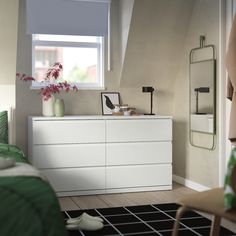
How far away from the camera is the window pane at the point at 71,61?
4758mm

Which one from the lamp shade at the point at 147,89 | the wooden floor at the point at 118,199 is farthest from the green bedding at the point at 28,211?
the lamp shade at the point at 147,89

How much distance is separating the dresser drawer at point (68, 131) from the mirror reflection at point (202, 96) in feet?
3.20

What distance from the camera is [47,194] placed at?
212 cm

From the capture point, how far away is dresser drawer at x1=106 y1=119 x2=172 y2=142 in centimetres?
438

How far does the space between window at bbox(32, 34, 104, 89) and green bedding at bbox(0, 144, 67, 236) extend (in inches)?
106

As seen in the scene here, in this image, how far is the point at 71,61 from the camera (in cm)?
491

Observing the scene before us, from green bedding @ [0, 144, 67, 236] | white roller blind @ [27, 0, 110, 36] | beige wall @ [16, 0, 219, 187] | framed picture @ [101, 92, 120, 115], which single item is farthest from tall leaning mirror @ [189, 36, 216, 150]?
green bedding @ [0, 144, 67, 236]

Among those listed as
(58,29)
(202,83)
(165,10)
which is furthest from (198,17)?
(58,29)

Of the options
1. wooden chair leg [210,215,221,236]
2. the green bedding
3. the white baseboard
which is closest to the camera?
the green bedding

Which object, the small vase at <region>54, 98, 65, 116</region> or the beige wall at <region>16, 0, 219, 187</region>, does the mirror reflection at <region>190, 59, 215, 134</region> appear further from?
the small vase at <region>54, 98, 65, 116</region>

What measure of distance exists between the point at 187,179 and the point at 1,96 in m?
2.17

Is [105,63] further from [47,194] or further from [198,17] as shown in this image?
[47,194]

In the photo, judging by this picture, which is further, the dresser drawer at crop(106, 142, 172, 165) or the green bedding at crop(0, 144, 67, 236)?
the dresser drawer at crop(106, 142, 172, 165)

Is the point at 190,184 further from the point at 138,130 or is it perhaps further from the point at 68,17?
the point at 68,17
